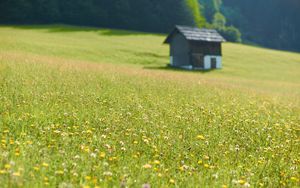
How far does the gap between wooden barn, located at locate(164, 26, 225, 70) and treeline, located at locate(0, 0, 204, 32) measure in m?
29.1

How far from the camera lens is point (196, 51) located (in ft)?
173

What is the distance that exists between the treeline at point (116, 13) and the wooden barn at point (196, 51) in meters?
29.1

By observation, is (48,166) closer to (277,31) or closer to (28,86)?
(28,86)

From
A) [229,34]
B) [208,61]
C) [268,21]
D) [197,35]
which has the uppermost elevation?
[197,35]

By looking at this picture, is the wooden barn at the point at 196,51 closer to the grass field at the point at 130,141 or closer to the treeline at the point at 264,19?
the grass field at the point at 130,141

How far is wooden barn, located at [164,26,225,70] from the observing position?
5234cm

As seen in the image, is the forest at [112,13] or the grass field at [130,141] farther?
the forest at [112,13]

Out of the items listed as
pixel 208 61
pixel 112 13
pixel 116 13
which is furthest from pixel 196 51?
pixel 112 13

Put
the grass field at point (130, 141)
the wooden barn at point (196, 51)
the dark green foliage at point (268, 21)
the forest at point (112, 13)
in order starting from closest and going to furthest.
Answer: the grass field at point (130, 141), the wooden barn at point (196, 51), the forest at point (112, 13), the dark green foliage at point (268, 21)

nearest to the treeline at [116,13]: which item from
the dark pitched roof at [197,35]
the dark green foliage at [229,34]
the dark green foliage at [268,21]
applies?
the dark green foliage at [229,34]

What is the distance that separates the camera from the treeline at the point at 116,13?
74.3 metres

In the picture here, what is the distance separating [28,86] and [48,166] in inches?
308

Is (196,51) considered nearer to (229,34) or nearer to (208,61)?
(208,61)

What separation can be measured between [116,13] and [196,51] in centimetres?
3208
